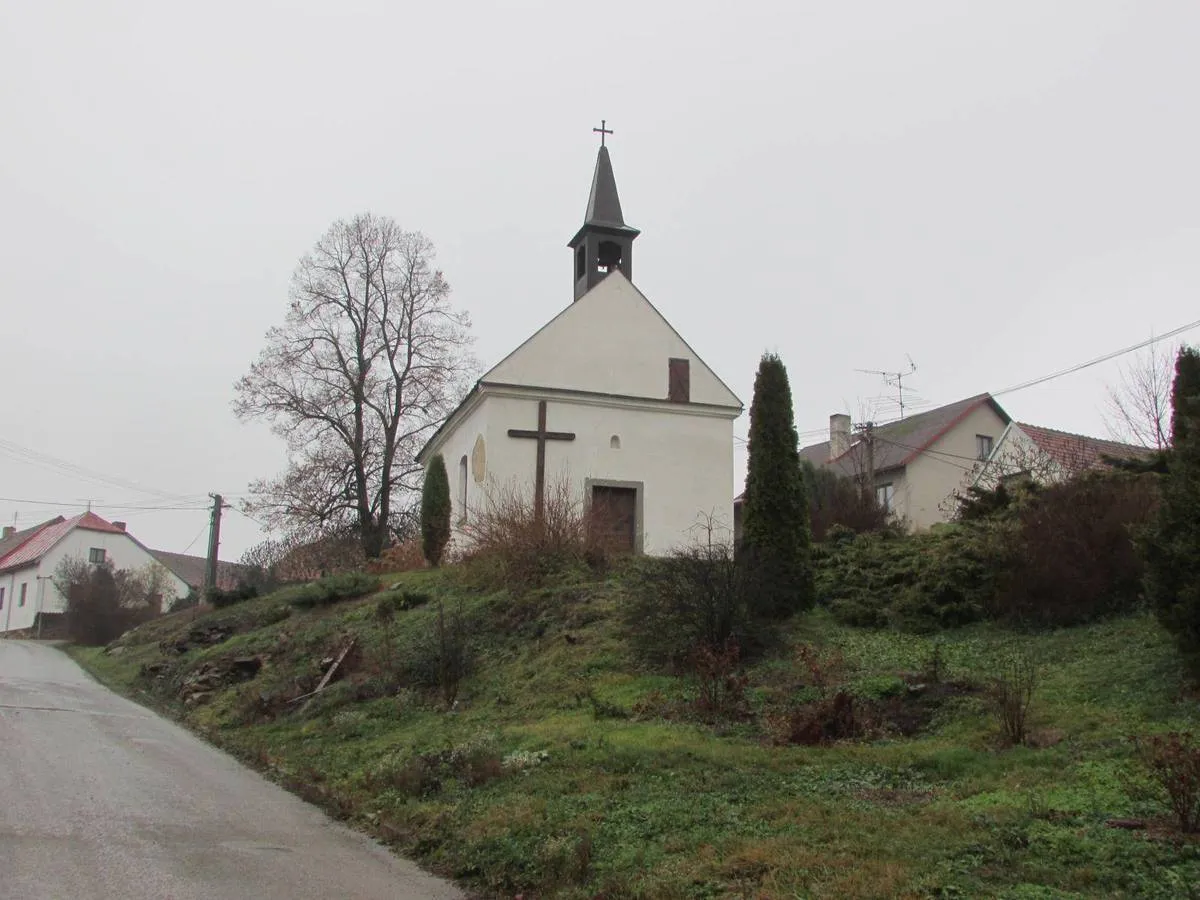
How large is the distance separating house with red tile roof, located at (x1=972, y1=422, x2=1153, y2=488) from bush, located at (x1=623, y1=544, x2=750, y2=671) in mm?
7489

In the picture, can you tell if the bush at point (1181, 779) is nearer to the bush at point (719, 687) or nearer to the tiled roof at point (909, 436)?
the bush at point (719, 687)

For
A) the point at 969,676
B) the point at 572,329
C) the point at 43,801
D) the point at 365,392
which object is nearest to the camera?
the point at 43,801

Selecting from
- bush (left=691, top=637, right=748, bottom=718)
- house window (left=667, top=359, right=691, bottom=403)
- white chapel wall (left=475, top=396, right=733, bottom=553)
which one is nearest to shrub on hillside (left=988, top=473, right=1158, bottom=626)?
bush (left=691, top=637, right=748, bottom=718)

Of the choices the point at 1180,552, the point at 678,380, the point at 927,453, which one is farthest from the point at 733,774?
the point at 927,453

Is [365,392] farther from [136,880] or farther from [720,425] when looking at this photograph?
[136,880]

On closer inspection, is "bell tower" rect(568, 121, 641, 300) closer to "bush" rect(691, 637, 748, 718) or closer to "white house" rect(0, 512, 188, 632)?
"bush" rect(691, 637, 748, 718)

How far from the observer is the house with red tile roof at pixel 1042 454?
2086cm

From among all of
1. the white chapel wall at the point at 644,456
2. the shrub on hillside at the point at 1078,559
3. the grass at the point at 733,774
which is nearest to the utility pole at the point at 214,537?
the white chapel wall at the point at 644,456

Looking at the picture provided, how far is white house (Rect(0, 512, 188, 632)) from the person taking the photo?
5238 centimetres

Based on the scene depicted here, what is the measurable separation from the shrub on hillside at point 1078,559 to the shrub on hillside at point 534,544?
7.38 metres

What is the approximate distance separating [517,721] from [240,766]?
10.9 ft

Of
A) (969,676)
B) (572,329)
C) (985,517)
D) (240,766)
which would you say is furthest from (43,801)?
(572,329)

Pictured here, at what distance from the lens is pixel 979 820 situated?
6.04m

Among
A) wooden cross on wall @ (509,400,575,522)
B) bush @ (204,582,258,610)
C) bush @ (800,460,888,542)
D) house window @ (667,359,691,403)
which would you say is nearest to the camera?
bush @ (800,460,888,542)
